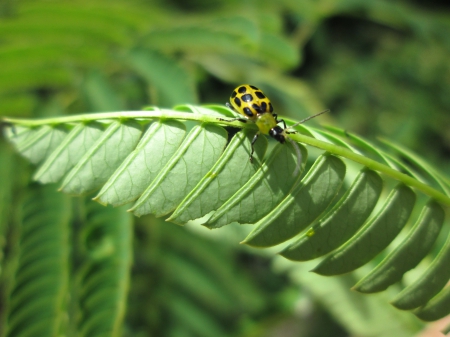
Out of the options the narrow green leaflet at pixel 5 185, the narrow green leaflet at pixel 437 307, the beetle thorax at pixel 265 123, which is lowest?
the narrow green leaflet at pixel 437 307

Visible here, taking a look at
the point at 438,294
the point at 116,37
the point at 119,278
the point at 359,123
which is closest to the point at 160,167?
the point at 119,278

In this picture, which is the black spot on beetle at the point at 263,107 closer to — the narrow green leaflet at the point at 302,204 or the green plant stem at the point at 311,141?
the green plant stem at the point at 311,141

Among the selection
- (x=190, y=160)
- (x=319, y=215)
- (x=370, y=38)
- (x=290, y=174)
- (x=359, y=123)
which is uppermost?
(x=370, y=38)

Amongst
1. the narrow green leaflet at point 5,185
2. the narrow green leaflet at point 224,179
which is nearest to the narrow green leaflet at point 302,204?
the narrow green leaflet at point 224,179

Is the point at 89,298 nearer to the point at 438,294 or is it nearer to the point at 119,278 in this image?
the point at 119,278

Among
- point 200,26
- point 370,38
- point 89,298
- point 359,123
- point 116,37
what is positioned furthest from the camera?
point 370,38
